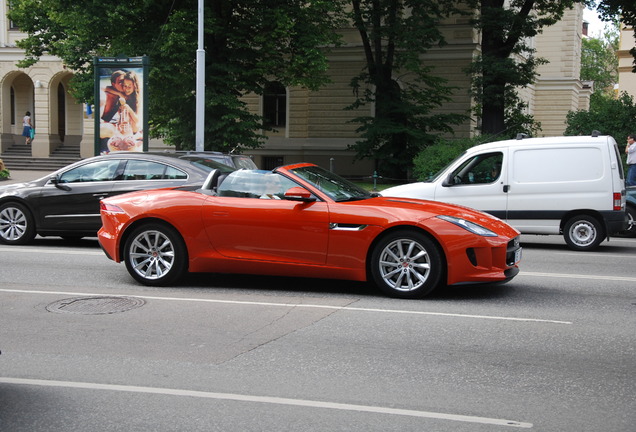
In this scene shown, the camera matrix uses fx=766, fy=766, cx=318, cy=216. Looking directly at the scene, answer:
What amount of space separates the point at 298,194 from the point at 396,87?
79.8ft

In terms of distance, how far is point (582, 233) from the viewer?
44.4 feet

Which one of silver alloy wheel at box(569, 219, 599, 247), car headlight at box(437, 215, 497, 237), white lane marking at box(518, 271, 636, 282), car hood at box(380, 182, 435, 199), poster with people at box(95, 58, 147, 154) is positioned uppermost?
poster with people at box(95, 58, 147, 154)

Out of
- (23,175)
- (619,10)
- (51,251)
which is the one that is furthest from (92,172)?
(619,10)

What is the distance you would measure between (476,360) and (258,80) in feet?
77.7

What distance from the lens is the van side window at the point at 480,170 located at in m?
13.7

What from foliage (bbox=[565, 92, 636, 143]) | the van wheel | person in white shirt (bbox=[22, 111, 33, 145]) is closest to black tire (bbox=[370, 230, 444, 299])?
the van wheel

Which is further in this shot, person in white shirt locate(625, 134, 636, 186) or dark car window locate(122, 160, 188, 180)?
person in white shirt locate(625, 134, 636, 186)

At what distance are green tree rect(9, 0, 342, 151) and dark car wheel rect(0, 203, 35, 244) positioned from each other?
1271cm

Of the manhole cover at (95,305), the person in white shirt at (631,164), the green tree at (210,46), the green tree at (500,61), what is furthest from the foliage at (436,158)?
the manhole cover at (95,305)

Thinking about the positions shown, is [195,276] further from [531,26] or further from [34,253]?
[531,26]

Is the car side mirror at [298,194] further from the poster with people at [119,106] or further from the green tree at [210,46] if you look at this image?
the green tree at [210,46]

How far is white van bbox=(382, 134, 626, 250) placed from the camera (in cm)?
1326

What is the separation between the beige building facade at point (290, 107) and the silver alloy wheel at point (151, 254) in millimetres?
25061

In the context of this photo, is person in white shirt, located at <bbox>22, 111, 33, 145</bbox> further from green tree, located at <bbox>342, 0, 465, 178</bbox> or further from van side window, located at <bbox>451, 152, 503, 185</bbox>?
van side window, located at <bbox>451, 152, 503, 185</bbox>
